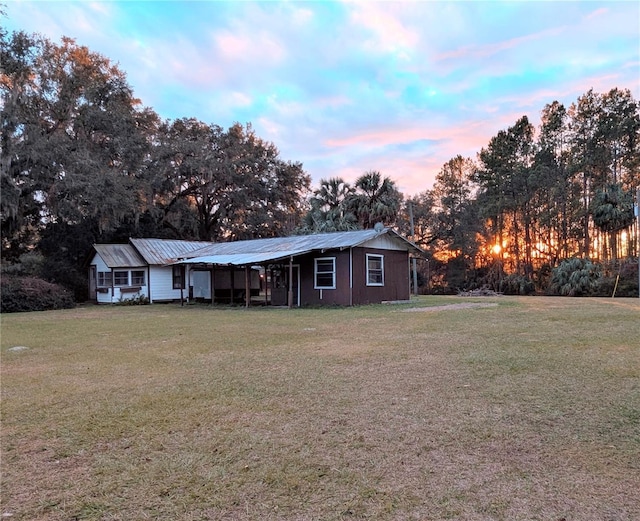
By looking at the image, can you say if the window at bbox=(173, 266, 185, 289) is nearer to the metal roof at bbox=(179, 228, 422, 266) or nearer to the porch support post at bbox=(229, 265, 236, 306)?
the metal roof at bbox=(179, 228, 422, 266)

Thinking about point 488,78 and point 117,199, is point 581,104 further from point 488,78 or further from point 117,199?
point 117,199

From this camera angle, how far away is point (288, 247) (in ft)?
63.8

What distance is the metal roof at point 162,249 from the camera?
23656mm

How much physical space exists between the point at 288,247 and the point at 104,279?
10.8m

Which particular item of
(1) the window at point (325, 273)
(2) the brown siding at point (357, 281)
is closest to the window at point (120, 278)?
(2) the brown siding at point (357, 281)

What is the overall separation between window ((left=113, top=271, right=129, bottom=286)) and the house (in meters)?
0.05

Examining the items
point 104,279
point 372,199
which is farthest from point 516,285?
point 104,279

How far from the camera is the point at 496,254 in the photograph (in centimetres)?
3550

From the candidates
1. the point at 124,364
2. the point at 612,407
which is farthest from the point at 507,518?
Result: the point at 124,364

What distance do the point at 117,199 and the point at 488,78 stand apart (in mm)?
16975

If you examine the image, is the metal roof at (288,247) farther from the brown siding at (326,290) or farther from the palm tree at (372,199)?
the palm tree at (372,199)

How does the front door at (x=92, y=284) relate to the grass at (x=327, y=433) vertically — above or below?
above

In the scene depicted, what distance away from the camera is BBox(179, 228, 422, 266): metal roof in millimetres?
17219

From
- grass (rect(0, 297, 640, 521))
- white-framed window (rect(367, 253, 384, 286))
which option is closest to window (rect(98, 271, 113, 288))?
white-framed window (rect(367, 253, 384, 286))
